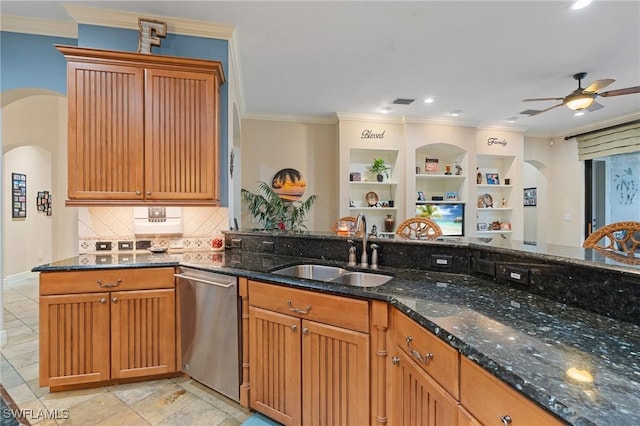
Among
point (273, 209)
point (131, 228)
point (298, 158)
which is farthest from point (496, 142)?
point (131, 228)

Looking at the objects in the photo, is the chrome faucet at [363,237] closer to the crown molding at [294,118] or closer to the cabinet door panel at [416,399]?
the cabinet door panel at [416,399]

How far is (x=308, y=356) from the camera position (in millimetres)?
1684

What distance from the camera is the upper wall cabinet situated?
7.84 feet

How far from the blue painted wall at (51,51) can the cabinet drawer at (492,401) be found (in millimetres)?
2491

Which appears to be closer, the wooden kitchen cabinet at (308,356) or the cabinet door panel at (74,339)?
the wooden kitchen cabinet at (308,356)

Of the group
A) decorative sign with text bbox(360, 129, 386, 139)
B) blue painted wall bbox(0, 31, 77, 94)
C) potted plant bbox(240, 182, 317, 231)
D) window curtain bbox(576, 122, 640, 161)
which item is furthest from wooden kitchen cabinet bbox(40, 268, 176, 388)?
window curtain bbox(576, 122, 640, 161)

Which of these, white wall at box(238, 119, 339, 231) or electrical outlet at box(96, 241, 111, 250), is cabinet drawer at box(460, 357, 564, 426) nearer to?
electrical outlet at box(96, 241, 111, 250)

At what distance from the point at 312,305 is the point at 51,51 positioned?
3169 millimetres

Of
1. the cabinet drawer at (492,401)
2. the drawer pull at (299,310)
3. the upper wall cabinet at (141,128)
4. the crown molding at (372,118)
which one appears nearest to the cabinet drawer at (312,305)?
the drawer pull at (299,310)

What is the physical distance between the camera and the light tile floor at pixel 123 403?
1.95 metres

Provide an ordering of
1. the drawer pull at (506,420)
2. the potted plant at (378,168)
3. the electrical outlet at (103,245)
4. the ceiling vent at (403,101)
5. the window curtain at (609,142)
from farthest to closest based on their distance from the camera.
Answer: the potted plant at (378,168) < the window curtain at (609,142) < the ceiling vent at (403,101) < the electrical outlet at (103,245) < the drawer pull at (506,420)

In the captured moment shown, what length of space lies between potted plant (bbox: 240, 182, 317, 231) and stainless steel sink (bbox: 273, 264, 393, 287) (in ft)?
8.62

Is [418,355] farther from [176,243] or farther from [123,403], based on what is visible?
[176,243]

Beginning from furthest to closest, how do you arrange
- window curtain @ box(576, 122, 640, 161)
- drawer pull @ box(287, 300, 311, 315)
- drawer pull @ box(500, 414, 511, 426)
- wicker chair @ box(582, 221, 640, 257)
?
window curtain @ box(576, 122, 640, 161) < wicker chair @ box(582, 221, 640, 257) < drawer pull @ box(287, 300, 311, 315) < drawer pull @ box(500, 414, 511, 426)
